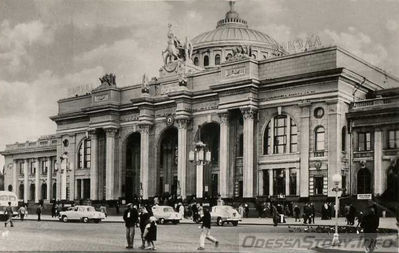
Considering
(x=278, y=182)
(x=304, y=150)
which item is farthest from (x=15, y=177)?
(x=304, y=150)

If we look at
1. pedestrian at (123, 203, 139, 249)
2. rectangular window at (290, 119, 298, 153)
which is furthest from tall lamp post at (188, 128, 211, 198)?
pedestrian at (123, 203, 139, 249)

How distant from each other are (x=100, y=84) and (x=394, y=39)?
49.6 meters

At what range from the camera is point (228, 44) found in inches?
2852

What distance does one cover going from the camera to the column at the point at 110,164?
65000 mm

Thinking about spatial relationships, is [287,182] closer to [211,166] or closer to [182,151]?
[211,166]

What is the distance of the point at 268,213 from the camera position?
48.6m

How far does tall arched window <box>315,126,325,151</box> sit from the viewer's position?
4938 cm

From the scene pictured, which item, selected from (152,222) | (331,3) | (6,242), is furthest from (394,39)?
(6,242)

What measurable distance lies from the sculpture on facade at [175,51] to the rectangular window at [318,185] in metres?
19.6

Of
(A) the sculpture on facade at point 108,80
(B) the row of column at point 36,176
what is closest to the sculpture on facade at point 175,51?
(A) the sculpture on facade at point 108,80

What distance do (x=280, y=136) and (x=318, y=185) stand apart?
558 centimetres

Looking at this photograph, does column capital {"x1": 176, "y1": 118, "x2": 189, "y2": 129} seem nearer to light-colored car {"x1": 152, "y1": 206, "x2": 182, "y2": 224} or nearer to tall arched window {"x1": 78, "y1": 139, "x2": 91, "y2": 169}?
tall arched window {"x1": 78, "y1": 139, "x2": 91, "y2": 169}

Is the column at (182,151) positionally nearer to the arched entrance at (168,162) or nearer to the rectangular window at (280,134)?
the arched entrance at (168,162)

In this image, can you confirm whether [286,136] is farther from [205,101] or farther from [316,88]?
[205,101]
